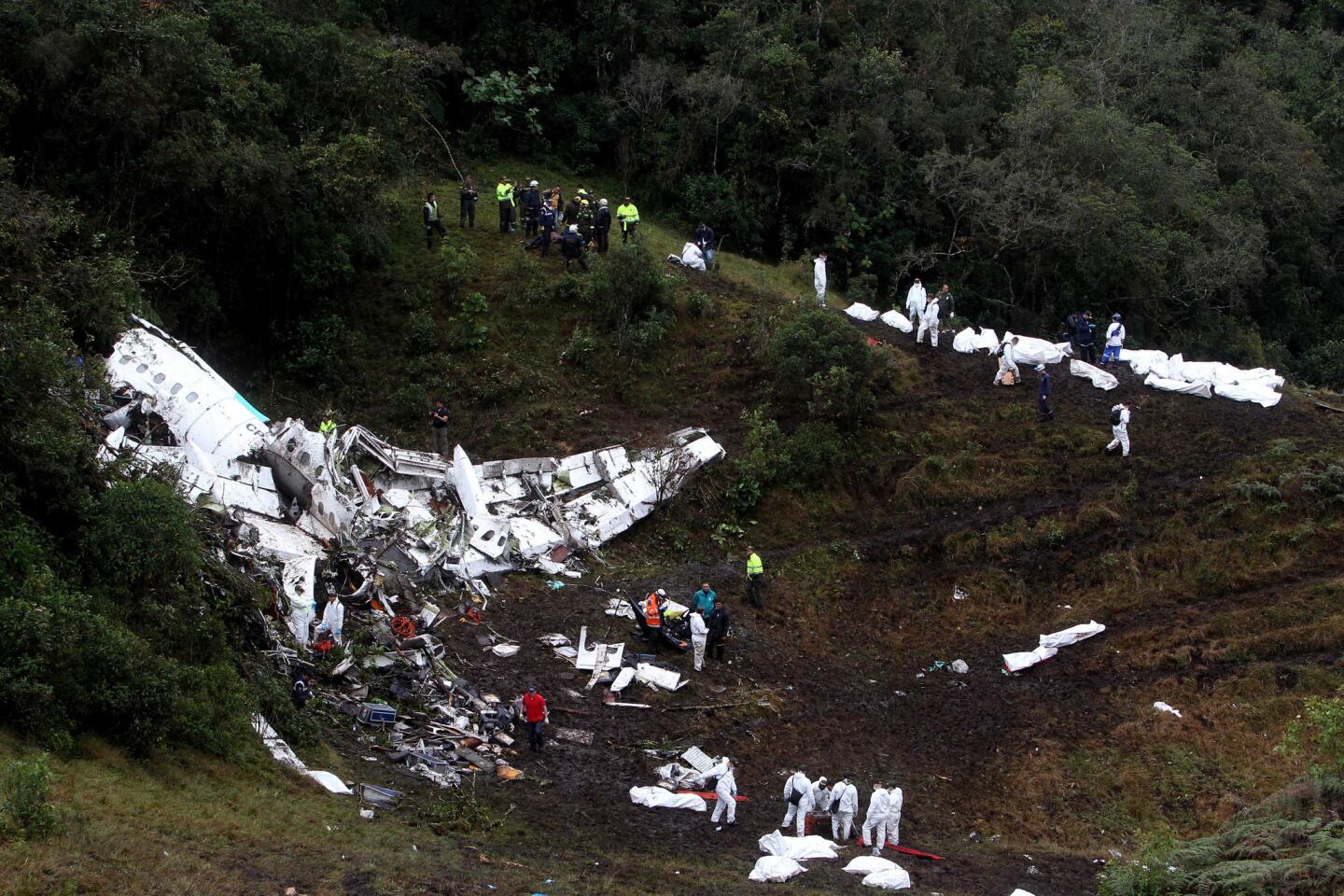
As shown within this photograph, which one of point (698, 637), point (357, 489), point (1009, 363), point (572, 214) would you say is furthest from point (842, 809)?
point (572, 214)

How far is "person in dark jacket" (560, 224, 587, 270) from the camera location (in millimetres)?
27922

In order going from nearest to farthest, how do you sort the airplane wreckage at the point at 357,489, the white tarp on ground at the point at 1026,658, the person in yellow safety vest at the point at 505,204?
the airplane wreckage at the point at 357,489 → the white tarp on ground at the point at 1026,658 → the person in yellow safety vest at the point at 505,204

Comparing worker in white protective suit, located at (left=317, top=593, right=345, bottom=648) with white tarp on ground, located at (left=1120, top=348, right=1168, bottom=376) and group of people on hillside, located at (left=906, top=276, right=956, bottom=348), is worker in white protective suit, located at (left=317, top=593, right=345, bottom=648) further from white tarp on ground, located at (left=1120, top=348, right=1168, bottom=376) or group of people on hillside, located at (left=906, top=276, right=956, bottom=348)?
white tarp on ground, located at (left=1120, top=348, right=1168, bottom=376)

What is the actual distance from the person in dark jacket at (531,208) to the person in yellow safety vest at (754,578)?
10.7 meters

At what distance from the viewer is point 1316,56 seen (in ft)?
143

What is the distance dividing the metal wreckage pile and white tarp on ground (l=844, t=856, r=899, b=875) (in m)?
4.39

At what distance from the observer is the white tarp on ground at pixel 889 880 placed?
586 inches

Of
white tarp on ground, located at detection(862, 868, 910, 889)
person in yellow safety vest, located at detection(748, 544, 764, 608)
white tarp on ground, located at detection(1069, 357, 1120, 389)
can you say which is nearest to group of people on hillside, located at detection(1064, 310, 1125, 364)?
white tarp on ground, located at detection(1069, 357, 1120, 389)

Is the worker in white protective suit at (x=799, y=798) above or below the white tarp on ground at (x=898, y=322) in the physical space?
below

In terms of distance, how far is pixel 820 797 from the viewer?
1658 cm

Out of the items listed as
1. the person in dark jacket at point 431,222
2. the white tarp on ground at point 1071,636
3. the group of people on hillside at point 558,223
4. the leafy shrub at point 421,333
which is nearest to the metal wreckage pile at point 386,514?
the leafy shrub at point 421,333

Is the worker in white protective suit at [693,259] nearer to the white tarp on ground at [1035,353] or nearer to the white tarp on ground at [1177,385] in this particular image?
the white tarp on ground at [1035,353]

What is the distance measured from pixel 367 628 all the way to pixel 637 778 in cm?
457

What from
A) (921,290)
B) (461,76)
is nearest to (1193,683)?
(921,290)
